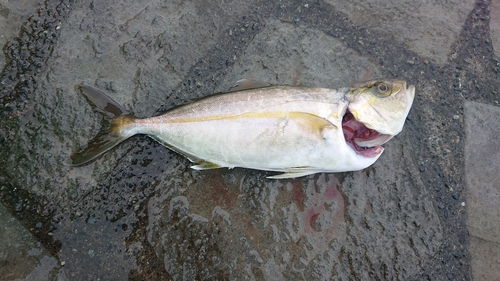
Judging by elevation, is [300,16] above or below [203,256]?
above

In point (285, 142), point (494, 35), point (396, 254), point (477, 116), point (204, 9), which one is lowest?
point (396, 254)

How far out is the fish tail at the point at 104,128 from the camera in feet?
8.71

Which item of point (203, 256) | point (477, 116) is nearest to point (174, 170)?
point (203, 256)

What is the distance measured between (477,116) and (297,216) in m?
1.74

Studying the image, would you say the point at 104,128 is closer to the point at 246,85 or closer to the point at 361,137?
the point at 246,85

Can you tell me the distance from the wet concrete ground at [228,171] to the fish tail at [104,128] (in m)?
0.08

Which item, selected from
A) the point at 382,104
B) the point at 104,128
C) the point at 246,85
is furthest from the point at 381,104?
the point at 104,128

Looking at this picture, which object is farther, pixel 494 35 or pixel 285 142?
pixel 494 35

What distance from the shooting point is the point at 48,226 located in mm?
2572

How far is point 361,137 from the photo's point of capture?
8.70 feet

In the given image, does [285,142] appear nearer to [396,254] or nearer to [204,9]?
[396,254]

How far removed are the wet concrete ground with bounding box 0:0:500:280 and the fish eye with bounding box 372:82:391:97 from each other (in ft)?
1.65

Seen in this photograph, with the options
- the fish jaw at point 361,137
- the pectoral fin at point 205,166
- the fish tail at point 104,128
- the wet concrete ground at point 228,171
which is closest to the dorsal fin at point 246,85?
the wet concrete ground at point 228,171

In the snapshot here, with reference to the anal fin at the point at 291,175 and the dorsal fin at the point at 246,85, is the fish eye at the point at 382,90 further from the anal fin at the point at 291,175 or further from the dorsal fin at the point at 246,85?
the dorsal fin at the point at 246,85
